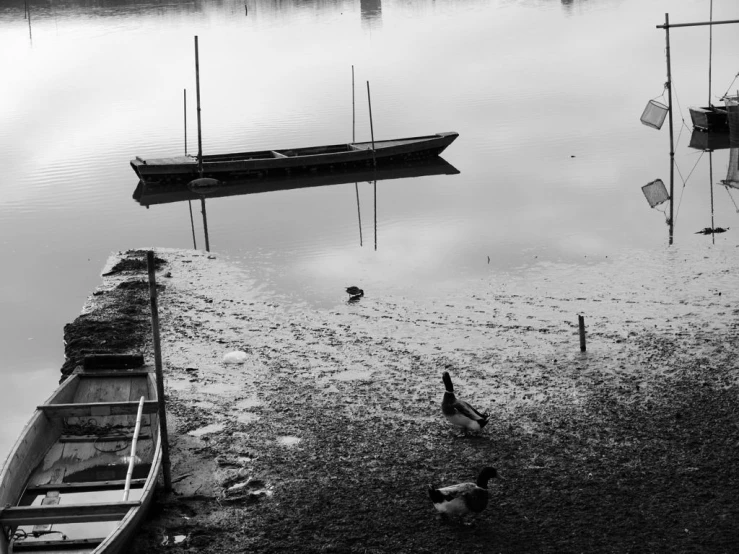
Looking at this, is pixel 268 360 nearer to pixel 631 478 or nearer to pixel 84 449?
pixel 84 449

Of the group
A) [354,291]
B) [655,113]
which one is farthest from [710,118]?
[354,291]

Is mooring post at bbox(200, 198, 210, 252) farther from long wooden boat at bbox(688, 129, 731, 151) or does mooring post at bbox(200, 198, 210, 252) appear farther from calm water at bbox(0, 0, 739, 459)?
long wooden boat at bbox(688, 129, 731, 151)

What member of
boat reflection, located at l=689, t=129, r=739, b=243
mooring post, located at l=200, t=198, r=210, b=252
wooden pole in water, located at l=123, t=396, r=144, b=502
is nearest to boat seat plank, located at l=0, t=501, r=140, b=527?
wooden pole in water, located at l=123, t=396, r=144, b=502

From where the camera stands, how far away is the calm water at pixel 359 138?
608 inches

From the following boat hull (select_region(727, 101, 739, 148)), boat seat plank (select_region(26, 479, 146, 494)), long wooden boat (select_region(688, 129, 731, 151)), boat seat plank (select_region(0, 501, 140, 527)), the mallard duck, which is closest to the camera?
boat seat plank (select_region(0, 501, 140, 527))

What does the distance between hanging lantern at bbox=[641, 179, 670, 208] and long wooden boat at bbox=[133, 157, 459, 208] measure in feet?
16.0

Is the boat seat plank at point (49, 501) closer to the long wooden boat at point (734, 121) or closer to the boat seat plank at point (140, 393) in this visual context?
the boat seat plank at point (140, 393)

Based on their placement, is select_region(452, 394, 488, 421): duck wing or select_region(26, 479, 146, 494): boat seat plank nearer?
select_region(26, 479, 146, 494): boat seat plank

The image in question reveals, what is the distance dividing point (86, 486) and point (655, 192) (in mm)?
15212

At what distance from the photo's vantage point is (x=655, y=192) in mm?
19562

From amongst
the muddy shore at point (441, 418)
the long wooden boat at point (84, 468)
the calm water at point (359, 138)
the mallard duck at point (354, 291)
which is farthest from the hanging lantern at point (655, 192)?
the long wooden boat at point (84, 468)

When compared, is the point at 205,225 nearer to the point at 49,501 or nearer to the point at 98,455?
the point at 98,455

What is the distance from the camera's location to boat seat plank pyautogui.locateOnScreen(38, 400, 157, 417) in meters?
8.79

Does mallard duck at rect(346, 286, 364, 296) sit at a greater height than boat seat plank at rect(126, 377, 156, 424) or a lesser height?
greater
